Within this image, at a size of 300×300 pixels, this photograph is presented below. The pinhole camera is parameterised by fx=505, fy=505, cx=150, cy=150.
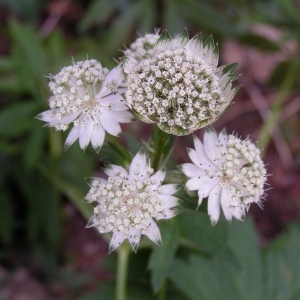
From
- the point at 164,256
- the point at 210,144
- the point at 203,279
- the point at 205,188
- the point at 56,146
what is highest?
the point at 56,146

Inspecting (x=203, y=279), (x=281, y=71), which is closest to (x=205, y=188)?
(x=203, y=279)

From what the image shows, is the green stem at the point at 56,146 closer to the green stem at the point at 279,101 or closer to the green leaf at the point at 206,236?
the green leaf at the point at 206,236

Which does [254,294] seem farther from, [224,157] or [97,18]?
[97,18]

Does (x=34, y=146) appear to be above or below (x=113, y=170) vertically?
above

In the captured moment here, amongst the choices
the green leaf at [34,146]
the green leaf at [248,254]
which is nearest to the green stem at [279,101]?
the green leaf at [248,254]

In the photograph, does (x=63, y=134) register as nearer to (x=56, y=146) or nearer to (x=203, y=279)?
(x=56, y=146)

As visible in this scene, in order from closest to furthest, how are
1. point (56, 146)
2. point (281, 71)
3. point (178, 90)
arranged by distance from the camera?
point (178, 90) < point (56, 146) < point (281, 71)
